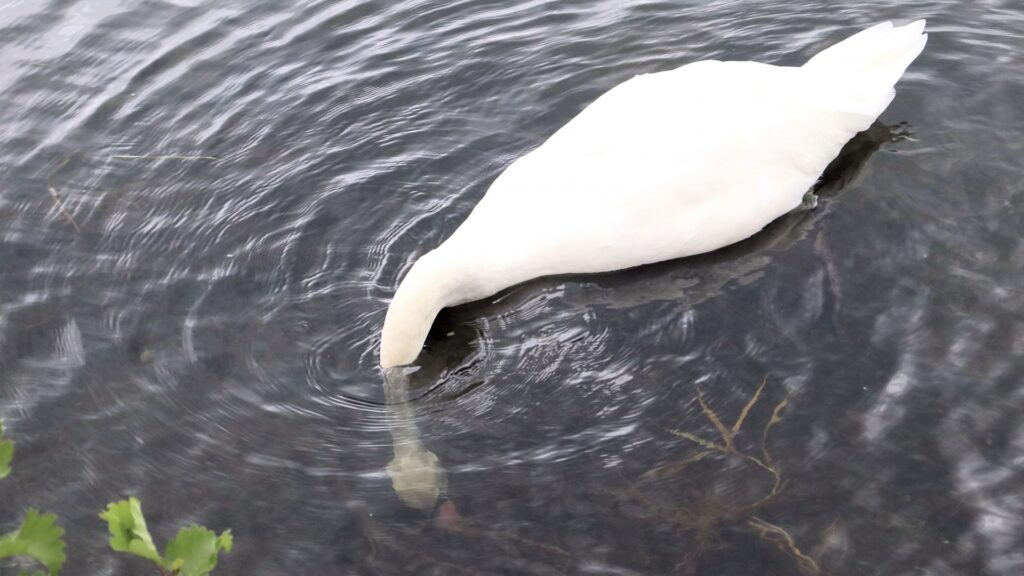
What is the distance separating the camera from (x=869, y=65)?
24.2 ft

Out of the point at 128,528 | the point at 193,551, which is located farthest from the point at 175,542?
the point at 128,528

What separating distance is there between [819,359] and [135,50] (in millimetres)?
5721

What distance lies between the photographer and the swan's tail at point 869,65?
7.23 meters

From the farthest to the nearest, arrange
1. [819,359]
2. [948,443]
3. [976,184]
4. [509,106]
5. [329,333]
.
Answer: [509,106], [976,184], [329,333], [819,359], [948,443]

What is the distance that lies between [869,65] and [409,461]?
374 centimetres

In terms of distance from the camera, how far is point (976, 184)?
6.71m

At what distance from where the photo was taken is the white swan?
6281 mm

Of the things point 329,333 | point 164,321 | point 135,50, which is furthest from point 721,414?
point 135,50

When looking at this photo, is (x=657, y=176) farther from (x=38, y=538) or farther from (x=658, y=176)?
(x=38, y=538)

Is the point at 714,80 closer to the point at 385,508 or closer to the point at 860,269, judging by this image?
the point at 860,269

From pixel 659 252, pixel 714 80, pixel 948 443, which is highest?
pixel 714 80

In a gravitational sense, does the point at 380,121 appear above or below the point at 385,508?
above

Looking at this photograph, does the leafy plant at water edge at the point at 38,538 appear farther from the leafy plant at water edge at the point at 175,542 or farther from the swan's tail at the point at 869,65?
the swan's tail at the point at 869,65

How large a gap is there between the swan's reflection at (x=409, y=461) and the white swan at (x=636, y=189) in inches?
8.3
